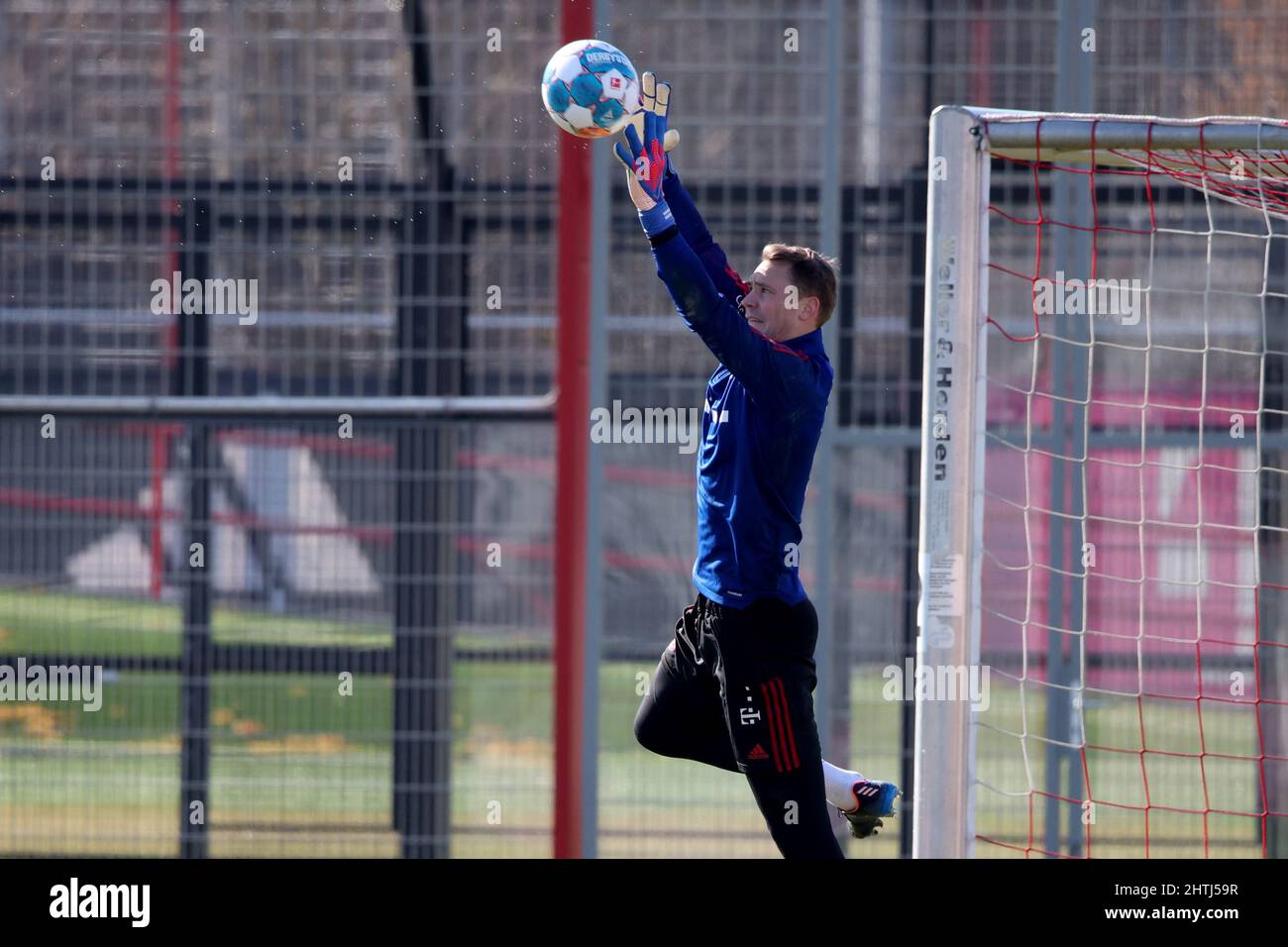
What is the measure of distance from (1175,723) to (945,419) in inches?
105

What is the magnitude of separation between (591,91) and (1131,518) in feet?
10.3

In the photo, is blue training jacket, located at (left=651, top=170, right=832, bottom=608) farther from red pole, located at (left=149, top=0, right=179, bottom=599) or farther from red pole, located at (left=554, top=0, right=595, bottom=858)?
red pole, located at (left=149, top=0, right=179, bottom=599)

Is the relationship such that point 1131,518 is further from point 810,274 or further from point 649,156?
point 649,156

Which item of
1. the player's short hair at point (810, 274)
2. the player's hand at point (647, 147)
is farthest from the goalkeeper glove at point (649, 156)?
the player's short hair at point (810, 274)

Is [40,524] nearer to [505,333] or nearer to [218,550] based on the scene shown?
[218,550]

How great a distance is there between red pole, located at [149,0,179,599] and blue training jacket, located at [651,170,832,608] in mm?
2480

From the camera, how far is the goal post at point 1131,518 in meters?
5.59

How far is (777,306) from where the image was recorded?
12.9 ft

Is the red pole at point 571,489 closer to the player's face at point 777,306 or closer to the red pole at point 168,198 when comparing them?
the red pole at point 168,198

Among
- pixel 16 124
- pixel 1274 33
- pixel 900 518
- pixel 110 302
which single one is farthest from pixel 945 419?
pixel 16 124

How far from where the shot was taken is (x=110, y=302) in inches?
222

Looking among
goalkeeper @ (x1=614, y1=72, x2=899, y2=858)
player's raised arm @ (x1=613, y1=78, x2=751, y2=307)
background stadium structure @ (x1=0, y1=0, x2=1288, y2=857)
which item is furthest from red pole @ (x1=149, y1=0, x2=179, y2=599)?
goalkeeper @ (x1=614, y1=72, x2=899, y2=858)

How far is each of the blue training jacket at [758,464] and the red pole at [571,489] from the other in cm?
147

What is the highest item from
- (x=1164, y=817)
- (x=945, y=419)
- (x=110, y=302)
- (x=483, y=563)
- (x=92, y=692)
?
(x=110, y=302)
